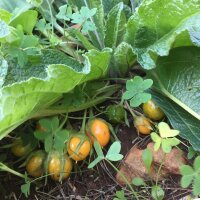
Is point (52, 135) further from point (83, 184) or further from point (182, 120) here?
point (182, 120)

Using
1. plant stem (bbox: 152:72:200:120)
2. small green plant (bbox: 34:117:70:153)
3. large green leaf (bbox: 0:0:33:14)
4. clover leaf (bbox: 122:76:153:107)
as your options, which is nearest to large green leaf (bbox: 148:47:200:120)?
plant stem (bbox: 152:72:200:120)

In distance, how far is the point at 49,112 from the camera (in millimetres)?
1586

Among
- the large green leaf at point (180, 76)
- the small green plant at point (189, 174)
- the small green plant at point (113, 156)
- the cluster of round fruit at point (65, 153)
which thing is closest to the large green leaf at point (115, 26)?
the large green leaf at point (180, 76)

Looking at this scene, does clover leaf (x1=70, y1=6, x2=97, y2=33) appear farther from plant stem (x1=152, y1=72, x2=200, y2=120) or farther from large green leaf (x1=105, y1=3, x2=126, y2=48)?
plant stem (x1=152, y1=72, x2=200, y2=120)

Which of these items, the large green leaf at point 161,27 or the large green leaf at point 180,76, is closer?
the large green leaf at point 161,27

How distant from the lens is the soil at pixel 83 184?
1.51 m

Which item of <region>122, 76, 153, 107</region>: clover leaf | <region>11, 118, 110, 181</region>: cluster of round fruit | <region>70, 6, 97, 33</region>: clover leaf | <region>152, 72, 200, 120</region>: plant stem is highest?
<region>70, 6, 97, 33</region>: clover leaf

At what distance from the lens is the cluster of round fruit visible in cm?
152

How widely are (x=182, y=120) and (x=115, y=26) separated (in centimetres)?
37

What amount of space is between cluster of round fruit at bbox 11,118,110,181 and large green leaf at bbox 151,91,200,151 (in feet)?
0.63

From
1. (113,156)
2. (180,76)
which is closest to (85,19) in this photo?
(180,76)

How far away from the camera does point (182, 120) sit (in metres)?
1.54

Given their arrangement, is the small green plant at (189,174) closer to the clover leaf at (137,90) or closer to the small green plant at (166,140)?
the small green plant at (166,140)

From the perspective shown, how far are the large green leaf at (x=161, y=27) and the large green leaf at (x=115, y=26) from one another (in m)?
0.04
